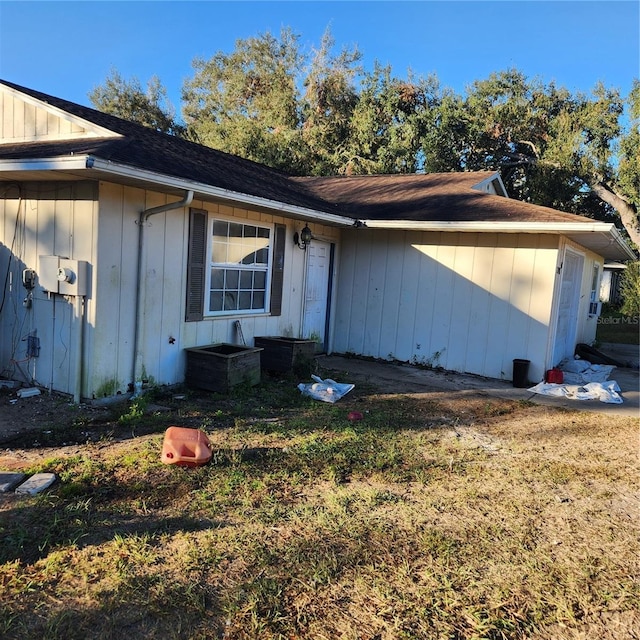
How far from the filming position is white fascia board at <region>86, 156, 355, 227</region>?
453 centimetres

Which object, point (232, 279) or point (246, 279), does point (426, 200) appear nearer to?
point (246, 279)

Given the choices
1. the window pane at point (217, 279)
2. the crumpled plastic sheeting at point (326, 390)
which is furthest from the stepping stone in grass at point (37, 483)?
the window pane at point (217, 279)

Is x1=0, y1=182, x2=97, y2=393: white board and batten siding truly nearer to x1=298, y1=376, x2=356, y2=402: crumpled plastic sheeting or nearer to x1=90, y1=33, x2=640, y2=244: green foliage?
x1=298, y1=376, x2=356, y2=402: crumpled plastic sheeting

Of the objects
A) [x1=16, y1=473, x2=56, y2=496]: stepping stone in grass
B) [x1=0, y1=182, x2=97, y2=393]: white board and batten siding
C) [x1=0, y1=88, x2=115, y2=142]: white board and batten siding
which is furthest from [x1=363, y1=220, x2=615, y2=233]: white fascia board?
[x1=16, y1=473, x2=56, y2=496]: stepping stone in grass

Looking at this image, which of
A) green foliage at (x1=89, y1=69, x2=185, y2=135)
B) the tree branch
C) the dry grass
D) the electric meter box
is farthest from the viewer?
green foliage at (x1=89, y1=69, x2=185, y2=135)

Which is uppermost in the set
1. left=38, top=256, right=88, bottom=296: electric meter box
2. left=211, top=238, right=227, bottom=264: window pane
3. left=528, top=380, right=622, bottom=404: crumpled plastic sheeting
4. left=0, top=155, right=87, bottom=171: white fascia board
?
left=0, top=155, right=87, bottom=171: white fascia board

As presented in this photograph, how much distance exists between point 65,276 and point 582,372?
849cm

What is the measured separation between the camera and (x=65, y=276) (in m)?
5.23

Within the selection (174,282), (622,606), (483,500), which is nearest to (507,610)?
(622,606)

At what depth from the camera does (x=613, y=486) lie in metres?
4.14

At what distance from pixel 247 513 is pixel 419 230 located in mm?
6302

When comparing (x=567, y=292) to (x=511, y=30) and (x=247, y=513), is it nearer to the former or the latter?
(x=247, y=513)

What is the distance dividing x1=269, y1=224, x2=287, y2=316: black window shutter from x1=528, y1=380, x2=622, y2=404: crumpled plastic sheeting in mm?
3960

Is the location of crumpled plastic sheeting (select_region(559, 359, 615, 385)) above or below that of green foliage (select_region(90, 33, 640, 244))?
below
